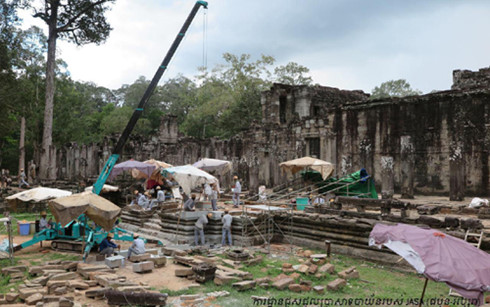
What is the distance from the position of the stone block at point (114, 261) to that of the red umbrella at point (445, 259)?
22.7 feet

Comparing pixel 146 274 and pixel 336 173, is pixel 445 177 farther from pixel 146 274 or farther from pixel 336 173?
pixel 146 274

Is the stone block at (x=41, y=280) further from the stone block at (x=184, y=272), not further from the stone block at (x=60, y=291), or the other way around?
the stone block at (x=184, y=272)

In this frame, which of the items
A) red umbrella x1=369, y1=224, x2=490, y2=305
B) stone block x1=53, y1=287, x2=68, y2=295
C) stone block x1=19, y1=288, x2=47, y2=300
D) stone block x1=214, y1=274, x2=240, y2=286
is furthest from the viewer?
stone block x1=214, y1=274, x2=240, y2=286

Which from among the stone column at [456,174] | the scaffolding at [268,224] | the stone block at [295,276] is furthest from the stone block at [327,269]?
the stone column at [456,174]

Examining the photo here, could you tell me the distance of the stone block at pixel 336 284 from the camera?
798 cm

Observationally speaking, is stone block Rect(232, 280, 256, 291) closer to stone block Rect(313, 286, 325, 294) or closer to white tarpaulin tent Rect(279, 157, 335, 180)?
stone block Rect(313, 286, 325, 294)

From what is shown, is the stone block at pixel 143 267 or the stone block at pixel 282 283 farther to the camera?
the stone block at pixel 143 267

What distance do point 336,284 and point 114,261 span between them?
5.54 metres

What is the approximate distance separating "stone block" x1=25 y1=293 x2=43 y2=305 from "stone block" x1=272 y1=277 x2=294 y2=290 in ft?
14.7

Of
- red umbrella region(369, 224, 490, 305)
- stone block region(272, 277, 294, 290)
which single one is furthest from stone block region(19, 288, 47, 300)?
red umbrella region(369, 224, 490, 305)

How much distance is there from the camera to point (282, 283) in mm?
8102

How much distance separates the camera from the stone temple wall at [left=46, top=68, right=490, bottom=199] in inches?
591

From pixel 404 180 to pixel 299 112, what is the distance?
1382cm

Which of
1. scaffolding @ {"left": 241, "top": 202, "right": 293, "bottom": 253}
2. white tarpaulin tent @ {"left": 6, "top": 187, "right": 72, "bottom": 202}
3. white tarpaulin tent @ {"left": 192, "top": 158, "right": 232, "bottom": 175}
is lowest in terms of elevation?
scaffolding @ {"left": 241, "top": 202, "right": 293, "bottom": 253}
